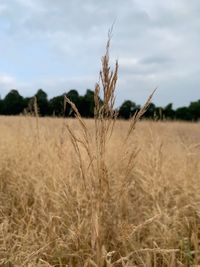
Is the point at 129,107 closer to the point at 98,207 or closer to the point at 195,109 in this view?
the point at 98,207

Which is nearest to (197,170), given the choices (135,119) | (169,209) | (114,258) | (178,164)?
(178,164)

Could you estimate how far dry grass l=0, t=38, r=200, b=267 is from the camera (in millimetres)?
1978

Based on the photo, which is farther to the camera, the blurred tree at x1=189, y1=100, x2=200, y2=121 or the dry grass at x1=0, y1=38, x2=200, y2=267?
the blurred tree at x1=189, y1=100, x2=200, y2=121

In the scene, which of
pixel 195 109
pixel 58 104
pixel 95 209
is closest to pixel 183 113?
pixel 195 109

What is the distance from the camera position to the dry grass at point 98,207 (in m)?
1.98

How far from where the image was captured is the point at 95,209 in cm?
202

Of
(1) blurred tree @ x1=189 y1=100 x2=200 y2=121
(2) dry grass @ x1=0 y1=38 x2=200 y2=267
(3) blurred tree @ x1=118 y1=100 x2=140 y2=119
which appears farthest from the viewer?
(1) blurred tree @ x1=189 y1=100 x2=200 y2=121

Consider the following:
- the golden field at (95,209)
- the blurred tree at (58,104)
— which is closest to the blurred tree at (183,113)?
the blurred tree at (58,104)

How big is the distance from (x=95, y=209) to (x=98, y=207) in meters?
0.04

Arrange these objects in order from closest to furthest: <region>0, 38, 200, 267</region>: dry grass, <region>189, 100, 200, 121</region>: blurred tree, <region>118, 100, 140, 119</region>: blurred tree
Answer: <region>0, 38, 200, 267</region>: dry grass, <region>118, 100, 140, 119</region>: blurred tree, <region>189, 100, 200, 121</region>: blurred tree

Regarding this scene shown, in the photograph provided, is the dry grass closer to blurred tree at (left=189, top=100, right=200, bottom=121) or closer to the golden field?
the golden field

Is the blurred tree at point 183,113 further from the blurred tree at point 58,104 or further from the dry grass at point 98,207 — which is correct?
the dry grass at point 98,207

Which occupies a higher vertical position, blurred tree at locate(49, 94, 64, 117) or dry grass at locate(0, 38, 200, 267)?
blurred tree at locate(49, 94, 64, 117)

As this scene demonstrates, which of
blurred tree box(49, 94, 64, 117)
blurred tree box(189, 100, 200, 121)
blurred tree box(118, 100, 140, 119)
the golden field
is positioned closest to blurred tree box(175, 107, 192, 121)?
blurred tree box(189, 100, 200, 121)
